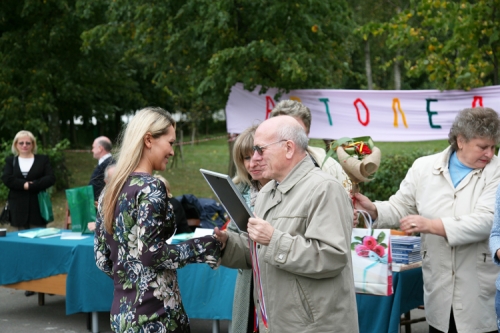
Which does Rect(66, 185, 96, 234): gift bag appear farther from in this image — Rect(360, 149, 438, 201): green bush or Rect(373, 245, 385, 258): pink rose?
Rect(360, 149, 438, 201): green bush

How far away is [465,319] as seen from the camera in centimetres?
384

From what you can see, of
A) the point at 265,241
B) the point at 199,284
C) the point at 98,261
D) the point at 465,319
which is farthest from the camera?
the point at 199,284

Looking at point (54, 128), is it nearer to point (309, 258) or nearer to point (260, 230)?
point (260, 230)

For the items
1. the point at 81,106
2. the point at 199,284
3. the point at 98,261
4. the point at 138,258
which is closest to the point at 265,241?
the point at 138,258

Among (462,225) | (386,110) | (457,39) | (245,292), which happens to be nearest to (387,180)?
(386,110)

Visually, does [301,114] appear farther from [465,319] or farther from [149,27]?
[149,27]

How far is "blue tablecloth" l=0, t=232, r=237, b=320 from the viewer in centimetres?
581

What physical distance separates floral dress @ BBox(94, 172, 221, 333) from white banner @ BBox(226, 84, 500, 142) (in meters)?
5.38

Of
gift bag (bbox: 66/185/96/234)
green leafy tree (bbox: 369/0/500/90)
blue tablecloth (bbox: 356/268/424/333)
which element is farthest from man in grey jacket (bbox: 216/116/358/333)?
green leafy tree (bbox: 369/0/500/90)

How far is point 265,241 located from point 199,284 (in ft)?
9.90

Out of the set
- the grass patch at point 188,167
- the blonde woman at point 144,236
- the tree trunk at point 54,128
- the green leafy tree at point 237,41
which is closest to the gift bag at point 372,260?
the blonde woman at point 144,236

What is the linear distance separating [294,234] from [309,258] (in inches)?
6.5

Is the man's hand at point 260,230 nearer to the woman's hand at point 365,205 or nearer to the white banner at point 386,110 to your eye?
the woman's hand at point 365,205

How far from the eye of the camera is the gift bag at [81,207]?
651cm
